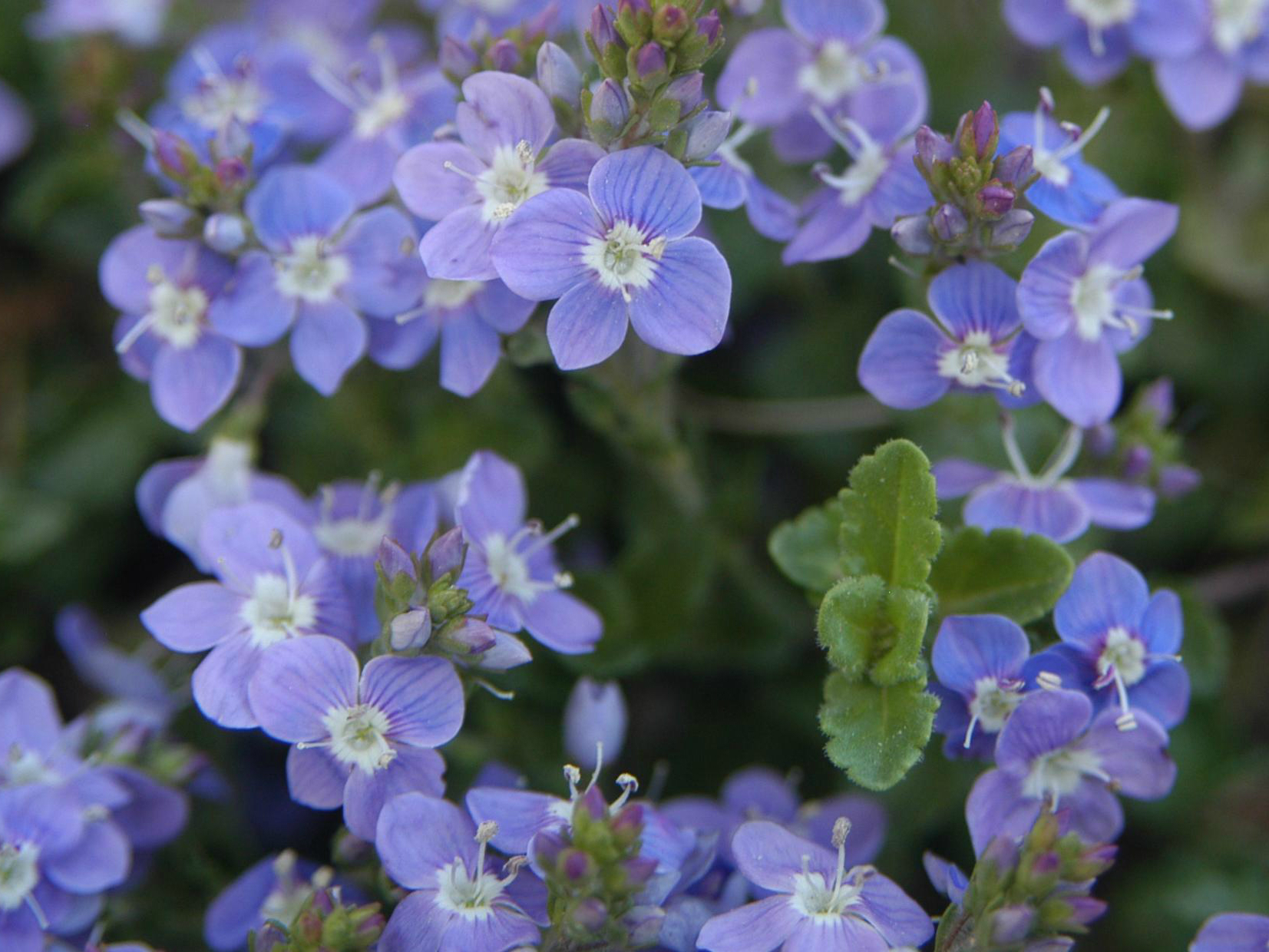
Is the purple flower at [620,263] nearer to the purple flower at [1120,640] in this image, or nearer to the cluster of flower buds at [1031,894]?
the purple flower at [1120,640]

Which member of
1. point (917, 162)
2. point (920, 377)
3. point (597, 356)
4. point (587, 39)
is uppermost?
point (587, 39)

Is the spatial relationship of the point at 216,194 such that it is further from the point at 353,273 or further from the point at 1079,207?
the point at 1079,207

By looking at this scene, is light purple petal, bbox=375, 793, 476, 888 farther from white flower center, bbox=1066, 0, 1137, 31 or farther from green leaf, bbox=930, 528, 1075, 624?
white flower center, bbox=1066, 0, 1137, 31

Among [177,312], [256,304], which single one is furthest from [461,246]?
[177,312]

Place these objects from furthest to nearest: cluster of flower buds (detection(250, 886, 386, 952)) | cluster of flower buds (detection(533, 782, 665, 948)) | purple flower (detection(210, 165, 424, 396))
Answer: purple flower (detection(210, 165, 424, 396))
cluster of flower buds (detection(250, 886, 386, 952))
cluster of flower buds (detection(533, 782, 665, 948))

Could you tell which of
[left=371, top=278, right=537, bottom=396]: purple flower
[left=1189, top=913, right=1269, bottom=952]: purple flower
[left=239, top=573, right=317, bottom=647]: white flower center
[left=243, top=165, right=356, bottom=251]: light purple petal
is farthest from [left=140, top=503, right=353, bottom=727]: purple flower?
[left=1189, top=913, right=1269, bottom=952]: purple flower

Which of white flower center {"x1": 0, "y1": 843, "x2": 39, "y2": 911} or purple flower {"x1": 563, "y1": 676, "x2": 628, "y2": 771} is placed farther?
purple flower {"x1": 563, "y1": 676, "x2": 628, "y2": 771}

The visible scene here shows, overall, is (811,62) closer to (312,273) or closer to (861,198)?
(861,198)

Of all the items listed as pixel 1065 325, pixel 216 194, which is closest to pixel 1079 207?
pixel 1065 325
